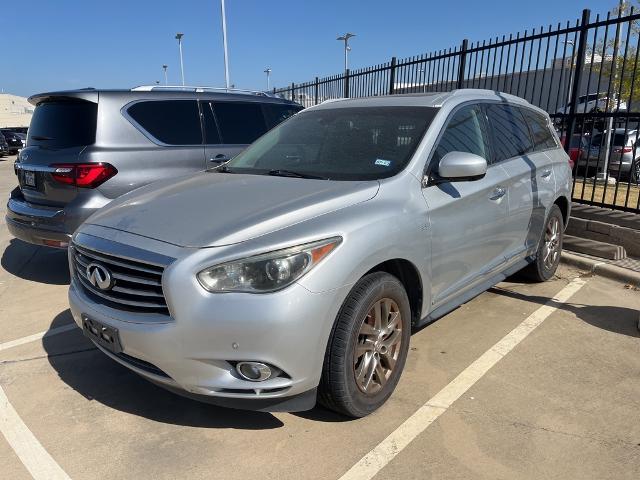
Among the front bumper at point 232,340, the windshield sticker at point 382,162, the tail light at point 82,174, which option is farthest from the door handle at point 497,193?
the tail light at point 82,174

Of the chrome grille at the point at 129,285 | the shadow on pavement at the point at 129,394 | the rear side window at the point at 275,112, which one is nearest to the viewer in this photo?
the chrome grille at the point at 129,285

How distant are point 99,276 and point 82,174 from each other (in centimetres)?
225

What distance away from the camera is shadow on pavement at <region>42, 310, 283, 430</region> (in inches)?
Result: 111

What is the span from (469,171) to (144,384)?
7.89 ft

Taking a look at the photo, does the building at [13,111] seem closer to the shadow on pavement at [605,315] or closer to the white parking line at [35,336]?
the white parking line at [35,336]

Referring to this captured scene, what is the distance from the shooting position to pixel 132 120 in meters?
4.91

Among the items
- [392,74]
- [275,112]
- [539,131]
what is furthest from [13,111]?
[539,131]

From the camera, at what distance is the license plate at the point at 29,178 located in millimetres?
4820

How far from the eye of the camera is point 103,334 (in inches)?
103

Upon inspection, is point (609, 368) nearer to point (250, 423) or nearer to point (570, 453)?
point (570, 453)

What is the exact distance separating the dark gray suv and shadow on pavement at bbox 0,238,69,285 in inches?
24.7

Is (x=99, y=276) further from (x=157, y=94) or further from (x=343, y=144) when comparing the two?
(x=157, y=94)

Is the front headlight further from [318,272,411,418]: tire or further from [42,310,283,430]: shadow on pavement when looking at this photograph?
[42,310,283,430]: shadow on pavement

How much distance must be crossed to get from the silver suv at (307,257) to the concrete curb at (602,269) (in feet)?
6.87
